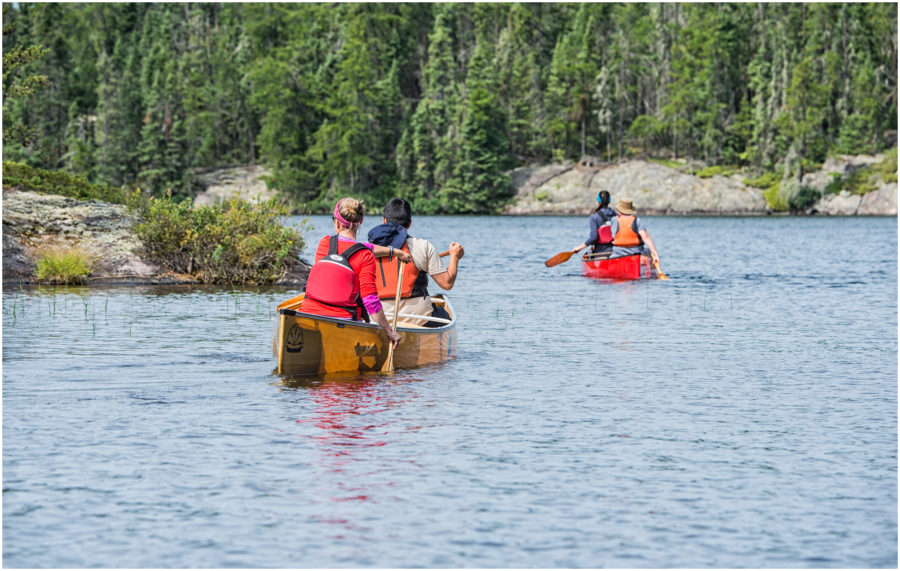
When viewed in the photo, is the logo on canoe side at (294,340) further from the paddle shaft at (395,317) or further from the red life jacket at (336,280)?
the paddle shaft at (395,317)

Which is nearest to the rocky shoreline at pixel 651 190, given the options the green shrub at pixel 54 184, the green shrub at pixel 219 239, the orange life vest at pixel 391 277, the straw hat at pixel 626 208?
the green shrub at pixel 54 184

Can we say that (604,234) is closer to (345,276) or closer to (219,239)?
(219,239)

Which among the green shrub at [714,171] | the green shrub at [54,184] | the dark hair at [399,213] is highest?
the green shrub at [714,171]

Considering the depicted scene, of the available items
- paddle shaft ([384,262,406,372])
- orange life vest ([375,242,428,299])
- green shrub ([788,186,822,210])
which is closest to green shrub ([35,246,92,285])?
orange life vest ([375,242,428,299])

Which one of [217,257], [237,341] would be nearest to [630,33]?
[217,257]

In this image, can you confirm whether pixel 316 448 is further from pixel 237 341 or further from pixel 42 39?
pixel 42 39

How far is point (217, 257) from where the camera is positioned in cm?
2684

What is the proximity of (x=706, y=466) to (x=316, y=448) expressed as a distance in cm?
321

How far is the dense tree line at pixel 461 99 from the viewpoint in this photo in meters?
106

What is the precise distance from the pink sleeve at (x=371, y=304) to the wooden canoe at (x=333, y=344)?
249 mm

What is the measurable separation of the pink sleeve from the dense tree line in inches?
3528

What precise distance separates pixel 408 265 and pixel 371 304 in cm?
152

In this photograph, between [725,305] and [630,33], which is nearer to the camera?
[725,305]

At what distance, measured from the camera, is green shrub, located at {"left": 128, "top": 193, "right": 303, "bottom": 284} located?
87.8ft
